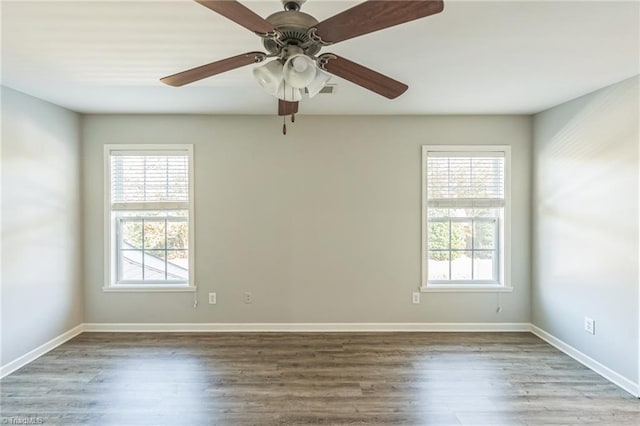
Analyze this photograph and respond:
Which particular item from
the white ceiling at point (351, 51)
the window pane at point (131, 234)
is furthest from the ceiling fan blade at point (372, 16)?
the window pane at point (131, 234)

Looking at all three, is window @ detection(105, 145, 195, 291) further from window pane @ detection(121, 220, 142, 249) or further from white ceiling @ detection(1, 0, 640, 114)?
white ceiling @ detection(1, 0, 640, 114)

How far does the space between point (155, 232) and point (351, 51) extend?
9.98 ft

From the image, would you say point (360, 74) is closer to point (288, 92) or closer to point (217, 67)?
point (288, 92)

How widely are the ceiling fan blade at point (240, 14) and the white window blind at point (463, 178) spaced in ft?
9.57

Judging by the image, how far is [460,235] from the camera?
3881 millimetres

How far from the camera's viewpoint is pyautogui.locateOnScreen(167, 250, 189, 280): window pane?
3.85 meters

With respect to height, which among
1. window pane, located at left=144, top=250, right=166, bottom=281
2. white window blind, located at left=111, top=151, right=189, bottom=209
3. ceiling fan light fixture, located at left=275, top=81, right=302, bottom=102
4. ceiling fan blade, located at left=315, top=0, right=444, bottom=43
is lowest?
window pane, located at left=144, top=250, right=166, bottom=281

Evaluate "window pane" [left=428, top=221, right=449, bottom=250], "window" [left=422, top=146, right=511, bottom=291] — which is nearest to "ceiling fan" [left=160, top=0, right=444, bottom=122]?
"window" [left=422, top=146, right=511, bottom=291]

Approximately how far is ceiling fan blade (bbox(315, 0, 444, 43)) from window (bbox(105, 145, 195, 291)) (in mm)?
2871

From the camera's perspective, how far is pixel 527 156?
3.79 meters

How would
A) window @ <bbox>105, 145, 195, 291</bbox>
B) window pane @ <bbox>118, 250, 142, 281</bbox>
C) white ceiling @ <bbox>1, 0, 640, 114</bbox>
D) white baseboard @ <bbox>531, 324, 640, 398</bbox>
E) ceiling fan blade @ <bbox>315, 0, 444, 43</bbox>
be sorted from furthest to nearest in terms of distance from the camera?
window pane @ <bbox>118, 250, 142, 281</bbox> < window @ <bbox>105, 145, 195, 291</bbox> < white baseboard @ <bbox>531, 324, 640, 398</bbox> < white ceiling @ <bbox>1, 0, 640, 114</bbox> < ceiling fan blade @ <bbox>315, 0, 444, 43</bbox>

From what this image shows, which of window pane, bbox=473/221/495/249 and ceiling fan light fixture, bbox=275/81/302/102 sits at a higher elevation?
ceiling fan light fixture, bbox=275/81/302/102

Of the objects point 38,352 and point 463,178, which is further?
point 463,178

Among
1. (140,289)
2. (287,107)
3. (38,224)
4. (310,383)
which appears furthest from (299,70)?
(140,289)
